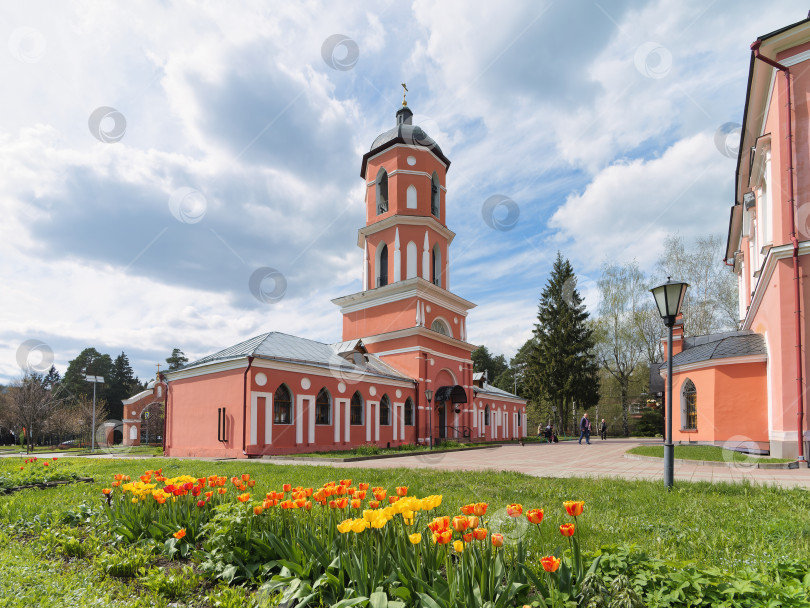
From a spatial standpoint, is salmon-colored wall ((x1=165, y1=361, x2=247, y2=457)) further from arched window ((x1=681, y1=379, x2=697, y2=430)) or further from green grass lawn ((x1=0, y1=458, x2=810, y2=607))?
arched window ((x1=681, y1=379, x2=697, y2=430))

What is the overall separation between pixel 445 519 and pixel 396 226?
25.5 metres

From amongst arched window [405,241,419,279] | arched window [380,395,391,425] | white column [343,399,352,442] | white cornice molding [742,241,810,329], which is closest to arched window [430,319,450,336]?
arched window [405,241,419,279]

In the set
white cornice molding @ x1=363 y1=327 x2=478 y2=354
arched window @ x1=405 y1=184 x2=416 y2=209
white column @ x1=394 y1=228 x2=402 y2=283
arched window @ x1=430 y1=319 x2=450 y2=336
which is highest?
arched window @ x1=405 y1=184 x2=416 y2=209

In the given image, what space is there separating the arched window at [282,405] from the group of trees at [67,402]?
22.4 meters

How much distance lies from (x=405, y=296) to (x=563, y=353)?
19481mm

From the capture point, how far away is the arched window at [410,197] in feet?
91.9

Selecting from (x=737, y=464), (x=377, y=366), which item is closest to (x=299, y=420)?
(x=377, y=366)

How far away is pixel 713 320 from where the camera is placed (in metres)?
32.0

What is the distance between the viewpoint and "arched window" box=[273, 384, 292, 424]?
18.5 meters

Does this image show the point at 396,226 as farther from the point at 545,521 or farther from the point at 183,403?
the point at 545,521

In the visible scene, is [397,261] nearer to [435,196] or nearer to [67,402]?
[435,196]

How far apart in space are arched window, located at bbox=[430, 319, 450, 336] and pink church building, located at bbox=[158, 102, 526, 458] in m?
0.12

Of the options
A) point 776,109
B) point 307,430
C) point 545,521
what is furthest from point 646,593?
point 307,430

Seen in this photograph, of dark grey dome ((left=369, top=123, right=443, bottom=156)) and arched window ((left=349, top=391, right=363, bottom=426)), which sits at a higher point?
dark grey dome ((left=369, top=123, right=443, bottom=156))
